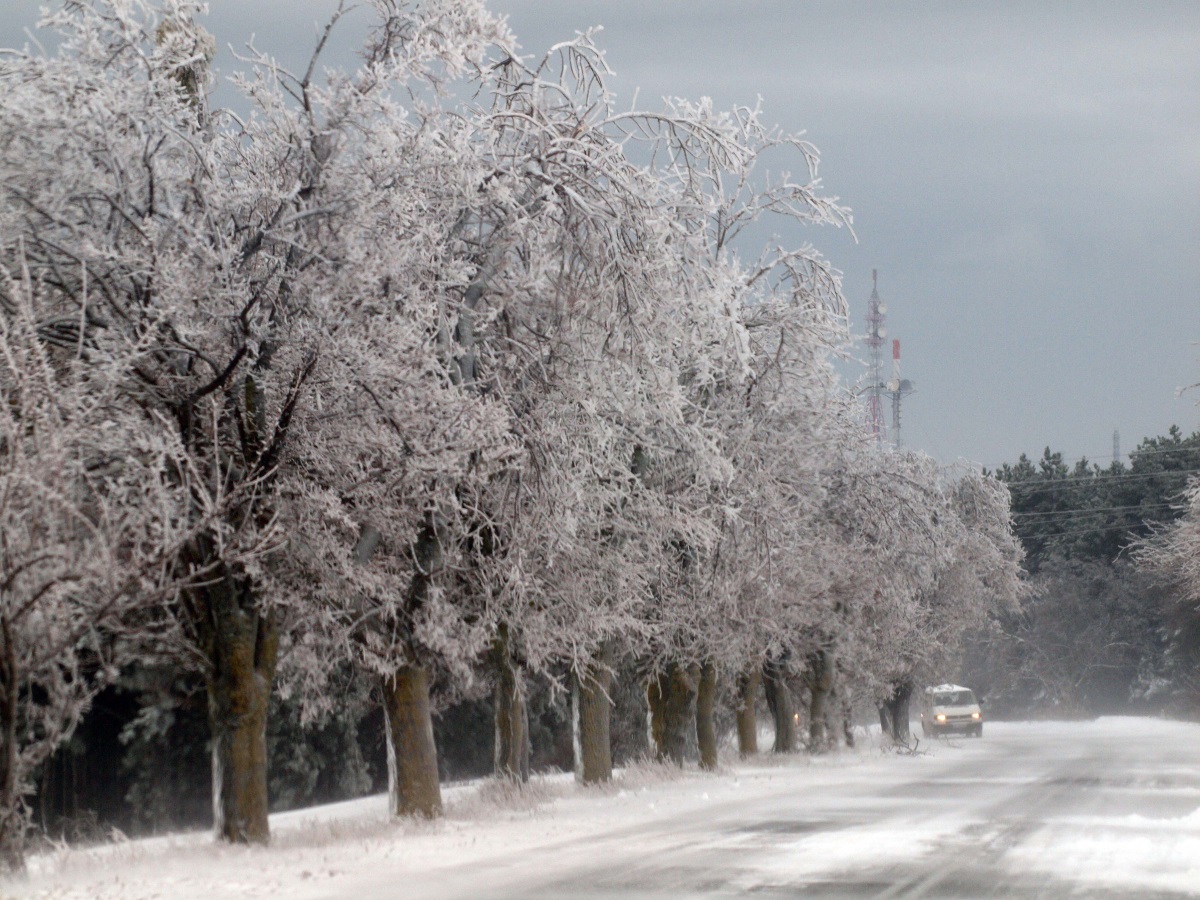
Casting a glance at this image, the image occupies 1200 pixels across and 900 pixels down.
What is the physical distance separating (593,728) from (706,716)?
27.0ft

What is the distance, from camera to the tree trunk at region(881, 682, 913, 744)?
2059 inches

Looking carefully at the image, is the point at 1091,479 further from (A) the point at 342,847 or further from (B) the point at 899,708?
(A) the point at 342,847

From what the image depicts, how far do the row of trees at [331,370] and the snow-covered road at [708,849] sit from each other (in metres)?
1.19

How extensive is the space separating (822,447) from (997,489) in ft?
78.6

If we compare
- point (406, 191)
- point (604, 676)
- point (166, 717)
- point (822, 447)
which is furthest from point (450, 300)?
point (166, 717)

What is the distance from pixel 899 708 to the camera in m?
54.1

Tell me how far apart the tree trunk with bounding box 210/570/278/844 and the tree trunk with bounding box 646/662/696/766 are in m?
15.7

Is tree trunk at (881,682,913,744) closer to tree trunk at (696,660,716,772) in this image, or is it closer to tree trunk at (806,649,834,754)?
tree trunk at (806,649,834,754)

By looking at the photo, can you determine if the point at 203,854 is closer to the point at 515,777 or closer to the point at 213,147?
the point at 213,147

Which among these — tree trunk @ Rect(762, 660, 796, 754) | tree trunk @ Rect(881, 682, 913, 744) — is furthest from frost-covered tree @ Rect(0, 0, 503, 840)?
tree trunk @ Rect(881, 682, 913, 744)

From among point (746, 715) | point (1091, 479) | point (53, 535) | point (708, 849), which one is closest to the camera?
point (53, 535)

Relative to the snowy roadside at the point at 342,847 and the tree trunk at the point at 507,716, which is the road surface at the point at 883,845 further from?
the tree trunk at the point at 507,716

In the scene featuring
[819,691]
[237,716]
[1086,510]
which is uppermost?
[1086,510]

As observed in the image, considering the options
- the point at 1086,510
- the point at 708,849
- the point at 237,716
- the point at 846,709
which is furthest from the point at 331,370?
the point at 1086,510
